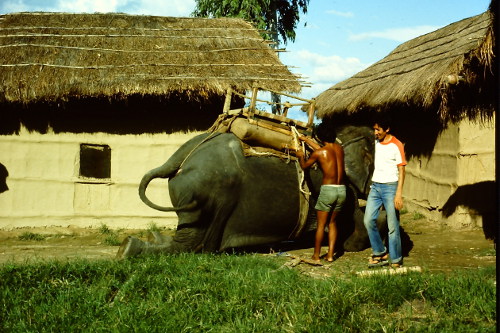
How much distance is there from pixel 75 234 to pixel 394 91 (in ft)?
21.1

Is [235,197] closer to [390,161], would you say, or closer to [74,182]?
[390,161]

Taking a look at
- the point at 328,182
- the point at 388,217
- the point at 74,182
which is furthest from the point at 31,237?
the point at 388,217

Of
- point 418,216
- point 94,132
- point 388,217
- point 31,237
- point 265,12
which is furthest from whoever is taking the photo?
point 265,12

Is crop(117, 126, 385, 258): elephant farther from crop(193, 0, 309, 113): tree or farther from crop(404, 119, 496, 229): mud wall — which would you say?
crop(193, 0, 309, 113): tree

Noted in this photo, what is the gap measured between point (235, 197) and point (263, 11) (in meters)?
14.8

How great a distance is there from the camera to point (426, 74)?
1001cm

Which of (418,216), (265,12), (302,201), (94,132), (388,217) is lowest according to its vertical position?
(418,216)

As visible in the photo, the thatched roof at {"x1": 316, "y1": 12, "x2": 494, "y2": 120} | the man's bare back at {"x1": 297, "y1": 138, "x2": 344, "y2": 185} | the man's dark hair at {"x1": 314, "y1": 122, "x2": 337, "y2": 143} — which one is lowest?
the man's bare back at {"x1": 297, "y1": 138, "x2": 344, "y2": 185}

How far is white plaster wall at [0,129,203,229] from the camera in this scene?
32.5 feet

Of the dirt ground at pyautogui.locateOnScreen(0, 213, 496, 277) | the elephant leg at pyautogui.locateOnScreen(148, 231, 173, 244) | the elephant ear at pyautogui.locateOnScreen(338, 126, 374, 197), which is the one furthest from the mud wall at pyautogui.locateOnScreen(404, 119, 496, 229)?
the elephant leg at pyautogui.locateOnScreen(148, 231, 173, 244)

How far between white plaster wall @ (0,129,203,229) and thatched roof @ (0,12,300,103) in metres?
0.84

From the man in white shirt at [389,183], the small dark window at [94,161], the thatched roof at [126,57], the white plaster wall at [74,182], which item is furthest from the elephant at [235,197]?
the small dark window at [94,161]

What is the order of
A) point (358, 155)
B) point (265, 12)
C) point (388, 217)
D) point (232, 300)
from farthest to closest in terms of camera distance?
point (265, 12) < point (358, 155) < point (388, 217) < point (232, 300)

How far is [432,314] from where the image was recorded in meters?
4.76
